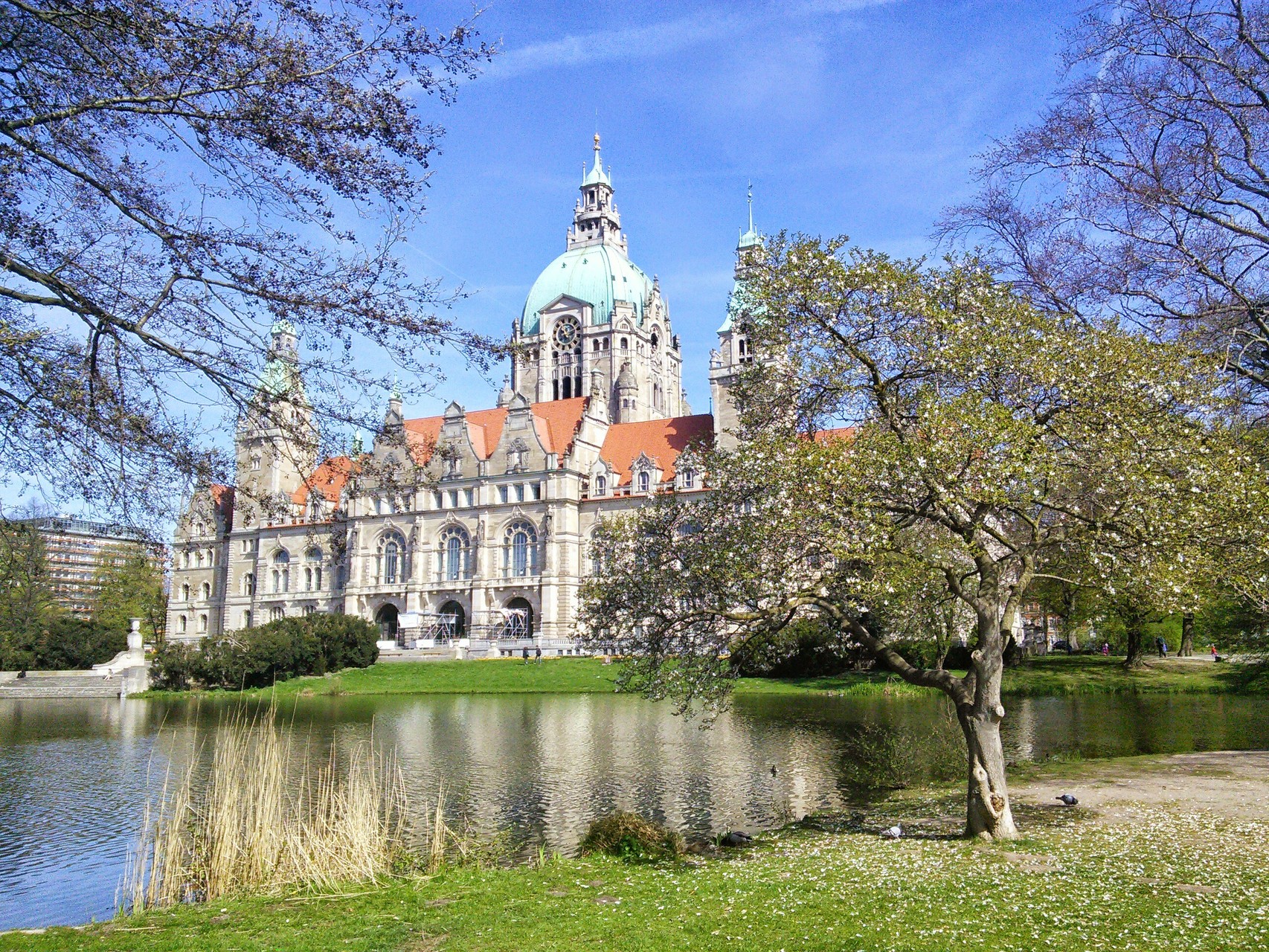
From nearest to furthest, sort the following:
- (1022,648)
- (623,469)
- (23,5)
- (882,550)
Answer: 1. (23,5)
2. (882,550)
3. (1022,648)
4. (623,469)

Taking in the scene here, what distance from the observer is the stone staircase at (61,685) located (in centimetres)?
5190

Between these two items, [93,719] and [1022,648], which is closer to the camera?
[93,719]

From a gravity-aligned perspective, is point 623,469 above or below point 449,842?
above

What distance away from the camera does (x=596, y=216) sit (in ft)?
316

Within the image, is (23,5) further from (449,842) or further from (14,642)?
(14,642)

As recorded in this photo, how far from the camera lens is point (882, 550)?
11.7 metres

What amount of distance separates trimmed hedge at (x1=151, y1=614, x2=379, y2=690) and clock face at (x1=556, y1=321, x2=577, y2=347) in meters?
40.0

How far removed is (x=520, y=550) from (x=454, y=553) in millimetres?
5201

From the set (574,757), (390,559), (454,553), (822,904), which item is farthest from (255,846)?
(390,559)

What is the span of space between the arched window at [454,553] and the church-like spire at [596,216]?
1429 inches

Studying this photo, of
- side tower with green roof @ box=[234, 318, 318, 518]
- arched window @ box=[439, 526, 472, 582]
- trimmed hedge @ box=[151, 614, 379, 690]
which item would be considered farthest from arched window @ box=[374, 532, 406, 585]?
side tower with green roof @ box=[234, 318, 318, 518]

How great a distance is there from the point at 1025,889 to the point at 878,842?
2.94 metres

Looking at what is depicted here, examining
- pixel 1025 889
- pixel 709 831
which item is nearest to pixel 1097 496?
pixel 1025 889

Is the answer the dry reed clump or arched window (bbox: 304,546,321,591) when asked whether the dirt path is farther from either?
arched window (bbox: 304,546,321,591)
